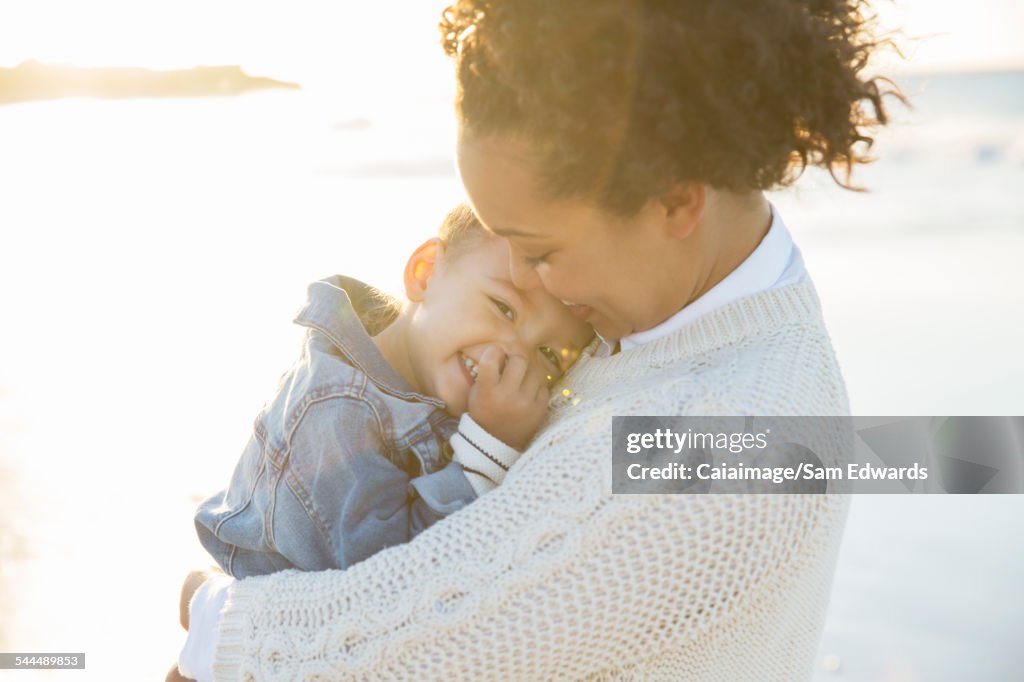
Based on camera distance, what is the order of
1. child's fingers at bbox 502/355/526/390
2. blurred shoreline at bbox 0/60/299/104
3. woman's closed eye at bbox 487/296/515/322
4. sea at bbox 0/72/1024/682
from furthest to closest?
blurred shoreline at bbox 0/60/299/104, sea at bbox 0/72/1024/682, woman's closed eye at bbox 487/296/515/322, child's fingers at bbox 502/355/526/390

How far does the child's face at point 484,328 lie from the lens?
6.22 feet

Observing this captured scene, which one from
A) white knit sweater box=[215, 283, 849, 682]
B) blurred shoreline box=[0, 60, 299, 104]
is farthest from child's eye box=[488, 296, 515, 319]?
blurred shoreline box=[0, 60, 299, 104]

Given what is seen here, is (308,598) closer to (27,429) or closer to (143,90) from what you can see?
(27,429)

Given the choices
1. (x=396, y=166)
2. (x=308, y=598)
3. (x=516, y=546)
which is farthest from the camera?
(x=396, y=166)

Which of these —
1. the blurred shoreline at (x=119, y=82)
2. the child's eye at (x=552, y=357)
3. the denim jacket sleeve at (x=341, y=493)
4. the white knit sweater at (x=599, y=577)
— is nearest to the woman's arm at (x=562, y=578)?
the white knit sweater at (x=599, y=577)

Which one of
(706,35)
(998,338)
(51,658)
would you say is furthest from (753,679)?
(998,338)

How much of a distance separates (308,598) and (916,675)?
76.7 inches

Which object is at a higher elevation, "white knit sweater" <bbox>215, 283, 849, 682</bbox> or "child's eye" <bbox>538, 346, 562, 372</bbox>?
"child's eye" <bbox>538, 346, 562, 372</bbox>

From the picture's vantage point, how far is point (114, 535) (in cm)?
352

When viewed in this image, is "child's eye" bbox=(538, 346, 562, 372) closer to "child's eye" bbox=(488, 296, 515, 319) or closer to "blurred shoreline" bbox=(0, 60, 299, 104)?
"child's eye" bbox=(488, 296, 515, 319)

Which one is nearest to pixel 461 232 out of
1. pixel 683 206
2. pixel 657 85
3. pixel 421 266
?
pixel 421 266

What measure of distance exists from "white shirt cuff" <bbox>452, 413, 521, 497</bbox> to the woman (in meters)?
0.19

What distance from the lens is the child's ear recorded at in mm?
2062

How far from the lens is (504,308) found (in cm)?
Result: 193
